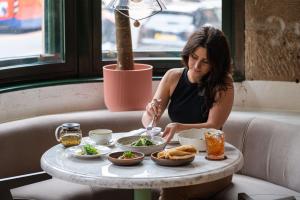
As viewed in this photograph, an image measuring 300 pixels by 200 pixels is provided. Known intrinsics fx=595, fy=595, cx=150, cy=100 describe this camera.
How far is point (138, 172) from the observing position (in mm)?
2422

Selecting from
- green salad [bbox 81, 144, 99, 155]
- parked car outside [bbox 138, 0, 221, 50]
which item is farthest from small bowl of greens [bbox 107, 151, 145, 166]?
parked car outside [bbox 138, 0, 221, 50]

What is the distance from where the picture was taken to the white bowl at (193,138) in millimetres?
2727

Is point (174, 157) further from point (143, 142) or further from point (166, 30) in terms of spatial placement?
point (166, 30)

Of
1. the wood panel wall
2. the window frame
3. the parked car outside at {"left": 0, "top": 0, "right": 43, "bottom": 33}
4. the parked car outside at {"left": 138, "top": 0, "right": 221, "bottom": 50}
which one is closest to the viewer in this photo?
the parked car outside at {"left": 0, "top": 0, "right": 43, "bottom": 33}

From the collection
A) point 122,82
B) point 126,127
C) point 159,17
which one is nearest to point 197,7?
point 159,17

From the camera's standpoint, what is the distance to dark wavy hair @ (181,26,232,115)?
124 inches

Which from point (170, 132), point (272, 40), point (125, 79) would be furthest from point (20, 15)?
point (272, 40)

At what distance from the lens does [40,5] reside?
155 inches

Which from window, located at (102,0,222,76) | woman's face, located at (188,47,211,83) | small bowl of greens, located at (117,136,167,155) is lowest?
small bowl of greens, located at (117,136,167,155)

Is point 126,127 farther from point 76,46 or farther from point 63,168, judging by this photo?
point 63,168

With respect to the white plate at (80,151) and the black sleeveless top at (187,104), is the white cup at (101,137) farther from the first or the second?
the black sleeveless top at (187,104)

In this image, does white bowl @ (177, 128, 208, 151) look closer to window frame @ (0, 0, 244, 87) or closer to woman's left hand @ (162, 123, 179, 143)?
woman's left hand @ (162, 123, 179, 143)

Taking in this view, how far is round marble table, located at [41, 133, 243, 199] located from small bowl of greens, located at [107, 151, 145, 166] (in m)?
0.02

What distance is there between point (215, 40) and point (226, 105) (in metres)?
0.35
